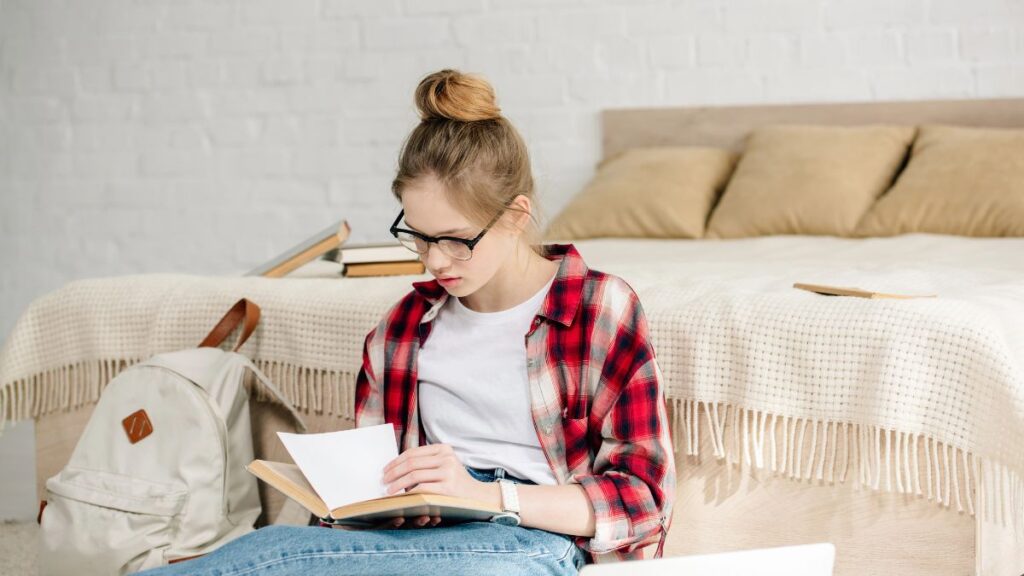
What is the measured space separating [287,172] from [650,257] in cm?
170

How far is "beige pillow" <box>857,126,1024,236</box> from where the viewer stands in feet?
8.23

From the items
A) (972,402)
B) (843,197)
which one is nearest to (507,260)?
(972,402)

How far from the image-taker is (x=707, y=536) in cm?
147

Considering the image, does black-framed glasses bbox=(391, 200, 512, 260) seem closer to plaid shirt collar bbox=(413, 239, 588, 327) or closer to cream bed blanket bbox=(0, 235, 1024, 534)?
plaid shirt collar bbox=(413, 239, 588, 327)

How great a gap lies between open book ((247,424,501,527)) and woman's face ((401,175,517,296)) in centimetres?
18

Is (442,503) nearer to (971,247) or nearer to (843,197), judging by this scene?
(971,247)

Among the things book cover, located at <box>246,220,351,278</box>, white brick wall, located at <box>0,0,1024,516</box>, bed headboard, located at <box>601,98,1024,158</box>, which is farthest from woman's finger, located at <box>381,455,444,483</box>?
bed headboard, located at <box>601,98,1024,158</box>

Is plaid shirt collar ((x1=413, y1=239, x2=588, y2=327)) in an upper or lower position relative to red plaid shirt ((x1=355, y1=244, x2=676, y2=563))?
upper

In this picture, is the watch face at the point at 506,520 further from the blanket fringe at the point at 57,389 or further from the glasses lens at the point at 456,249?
the blanket fringe at the point at 57,389

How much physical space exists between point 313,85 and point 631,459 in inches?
109

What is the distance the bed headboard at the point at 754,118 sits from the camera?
297 centimetres

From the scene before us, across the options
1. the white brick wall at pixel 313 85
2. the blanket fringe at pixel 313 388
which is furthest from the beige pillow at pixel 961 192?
the blanket fringe at pixel 313 388

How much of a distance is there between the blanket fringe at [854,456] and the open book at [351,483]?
408 mm

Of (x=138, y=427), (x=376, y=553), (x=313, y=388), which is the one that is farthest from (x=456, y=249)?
(x=138, y=427)
